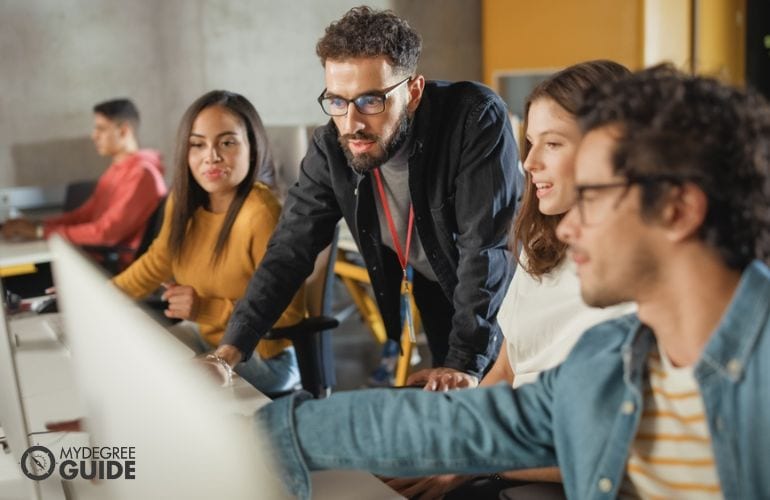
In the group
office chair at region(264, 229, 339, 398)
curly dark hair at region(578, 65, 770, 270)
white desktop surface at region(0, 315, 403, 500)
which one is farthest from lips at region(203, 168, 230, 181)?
curly dark hair at region(578, 65, 770, 270)

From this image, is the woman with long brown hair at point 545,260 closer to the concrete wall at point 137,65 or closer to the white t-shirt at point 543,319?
the white t-shirt at point 543,319

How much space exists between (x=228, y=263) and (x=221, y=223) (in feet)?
0.36

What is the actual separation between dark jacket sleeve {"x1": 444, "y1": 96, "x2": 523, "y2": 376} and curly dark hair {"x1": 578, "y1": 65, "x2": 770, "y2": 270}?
0.84 m

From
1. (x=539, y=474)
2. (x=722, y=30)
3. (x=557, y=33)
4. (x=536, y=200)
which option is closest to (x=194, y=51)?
(x=557, y=33)

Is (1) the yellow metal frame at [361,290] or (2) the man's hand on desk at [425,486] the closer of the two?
(2) the man's hand on desk at [425,486]

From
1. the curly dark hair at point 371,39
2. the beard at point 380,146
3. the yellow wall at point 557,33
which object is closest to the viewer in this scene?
the curly dark hair at point 371,39

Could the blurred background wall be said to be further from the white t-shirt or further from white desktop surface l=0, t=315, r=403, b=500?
the white t-shirt

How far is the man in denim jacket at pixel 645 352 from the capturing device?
0.76 m

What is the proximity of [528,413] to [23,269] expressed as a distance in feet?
8.60

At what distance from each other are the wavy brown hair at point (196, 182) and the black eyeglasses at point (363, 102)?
47 centimetres

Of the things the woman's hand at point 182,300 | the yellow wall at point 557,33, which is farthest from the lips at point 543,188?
the yellow wall at point 557,33

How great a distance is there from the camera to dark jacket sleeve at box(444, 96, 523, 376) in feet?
5.21

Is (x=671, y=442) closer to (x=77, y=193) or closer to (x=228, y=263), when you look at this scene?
(x=228, y=263)

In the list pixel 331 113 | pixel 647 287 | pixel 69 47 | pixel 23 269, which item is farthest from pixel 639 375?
pixel 69 47
